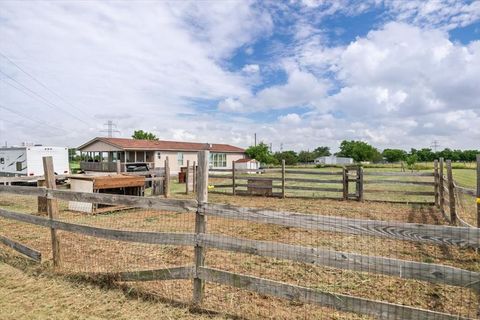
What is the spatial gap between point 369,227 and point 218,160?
3847cm

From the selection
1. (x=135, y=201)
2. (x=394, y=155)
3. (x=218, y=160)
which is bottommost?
(x=135, y=201)

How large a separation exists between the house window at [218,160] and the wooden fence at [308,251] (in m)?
35.8

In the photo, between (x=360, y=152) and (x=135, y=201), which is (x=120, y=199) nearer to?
(x=135, y=201)

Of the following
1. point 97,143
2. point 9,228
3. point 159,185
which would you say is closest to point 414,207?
point 159,185

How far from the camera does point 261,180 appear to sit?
1565cm

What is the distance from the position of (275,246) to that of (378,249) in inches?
142

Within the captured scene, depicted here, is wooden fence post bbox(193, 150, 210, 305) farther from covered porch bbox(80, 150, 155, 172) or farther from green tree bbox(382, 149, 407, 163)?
green tree bbox(382, 149, 407, 163)

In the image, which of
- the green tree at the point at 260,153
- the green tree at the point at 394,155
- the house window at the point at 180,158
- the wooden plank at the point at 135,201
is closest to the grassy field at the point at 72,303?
the wooden plank at the point at 135,201

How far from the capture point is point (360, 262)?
10.3 feet

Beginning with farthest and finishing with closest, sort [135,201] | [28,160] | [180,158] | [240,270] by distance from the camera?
[180,158] → [28,160] → [240,270] → [135,201]

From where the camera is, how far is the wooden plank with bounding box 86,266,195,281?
396 centimetres

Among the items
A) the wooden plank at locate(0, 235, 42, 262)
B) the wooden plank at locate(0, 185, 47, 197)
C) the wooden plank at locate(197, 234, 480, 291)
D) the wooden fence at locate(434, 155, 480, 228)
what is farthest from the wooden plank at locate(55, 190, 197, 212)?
the wooden fence at locate(434, 155, 480, 228)

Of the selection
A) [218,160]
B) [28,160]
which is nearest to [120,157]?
[28,160]

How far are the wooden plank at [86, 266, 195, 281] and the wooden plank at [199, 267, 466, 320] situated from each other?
0.22 metres
